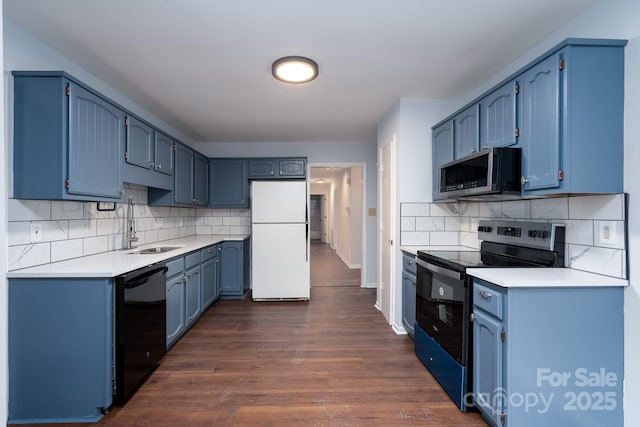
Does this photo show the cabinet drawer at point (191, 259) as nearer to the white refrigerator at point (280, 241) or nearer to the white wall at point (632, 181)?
the white refrigerator at point (280, 241)

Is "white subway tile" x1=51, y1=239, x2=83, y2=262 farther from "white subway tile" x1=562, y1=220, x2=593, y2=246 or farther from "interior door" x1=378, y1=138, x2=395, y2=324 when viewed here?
"white subway tile" x1=562, y1=220, x2=593, y2=246

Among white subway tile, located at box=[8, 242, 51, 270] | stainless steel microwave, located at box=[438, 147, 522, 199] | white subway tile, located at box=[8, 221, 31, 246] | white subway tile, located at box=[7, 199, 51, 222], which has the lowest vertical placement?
white subway tile, located at box=[8, 242, 51, 270]

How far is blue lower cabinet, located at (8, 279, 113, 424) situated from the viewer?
1.92 meters

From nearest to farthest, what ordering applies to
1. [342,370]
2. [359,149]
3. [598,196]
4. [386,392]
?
[598,196] < [386,392] < [342,370] < [359,149]

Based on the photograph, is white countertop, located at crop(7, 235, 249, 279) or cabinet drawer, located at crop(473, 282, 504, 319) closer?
cabinet drawer, located at crop(473, 282, 504, 319)

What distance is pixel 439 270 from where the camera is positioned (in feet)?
7.62

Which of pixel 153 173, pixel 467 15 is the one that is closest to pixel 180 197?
pixel 153 173

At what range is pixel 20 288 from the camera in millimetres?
1902

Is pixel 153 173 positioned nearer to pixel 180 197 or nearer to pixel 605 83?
pixel 180 197

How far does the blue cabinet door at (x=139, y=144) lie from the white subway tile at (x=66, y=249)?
0.71m

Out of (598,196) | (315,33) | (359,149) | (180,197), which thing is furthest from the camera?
(359,149)

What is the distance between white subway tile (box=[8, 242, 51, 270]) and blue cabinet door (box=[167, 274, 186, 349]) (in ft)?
2.73

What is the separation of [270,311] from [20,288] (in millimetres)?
2465

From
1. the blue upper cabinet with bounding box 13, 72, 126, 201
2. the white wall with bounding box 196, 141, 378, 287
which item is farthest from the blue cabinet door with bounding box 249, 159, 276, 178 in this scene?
the blue upper cabinet with bounding box 13, 72, 126, 201
